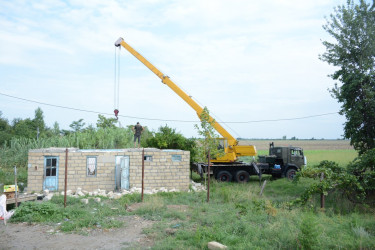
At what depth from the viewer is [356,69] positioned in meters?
14.7

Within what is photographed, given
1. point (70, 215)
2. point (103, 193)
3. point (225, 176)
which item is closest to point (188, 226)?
point (70, 215)

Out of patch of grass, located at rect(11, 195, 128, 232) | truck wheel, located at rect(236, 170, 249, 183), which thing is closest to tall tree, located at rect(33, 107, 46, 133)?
truck wheel, located at rect(236, 170, 249, 183)

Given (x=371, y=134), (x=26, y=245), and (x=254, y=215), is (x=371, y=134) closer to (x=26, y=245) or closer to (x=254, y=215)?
(x=254, y=215)

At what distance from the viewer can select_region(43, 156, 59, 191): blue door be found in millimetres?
13984

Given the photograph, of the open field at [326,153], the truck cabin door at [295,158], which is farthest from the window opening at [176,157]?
the truck cabin door at [295,158]

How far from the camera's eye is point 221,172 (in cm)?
Result: 1870

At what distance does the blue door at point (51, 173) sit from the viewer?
14.0m

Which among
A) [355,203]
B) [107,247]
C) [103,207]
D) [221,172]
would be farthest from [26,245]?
[221,172]

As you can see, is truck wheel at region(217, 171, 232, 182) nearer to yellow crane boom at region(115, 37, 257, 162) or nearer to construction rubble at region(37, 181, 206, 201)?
yellow crane boom at region(115, 37, 257, 162)

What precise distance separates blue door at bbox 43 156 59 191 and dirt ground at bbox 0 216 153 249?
4.77 meters

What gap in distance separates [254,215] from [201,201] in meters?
3.30

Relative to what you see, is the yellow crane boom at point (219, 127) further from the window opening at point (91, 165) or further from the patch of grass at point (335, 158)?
the patch of grass at point (335, 158)

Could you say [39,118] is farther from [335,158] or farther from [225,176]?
[335,158]

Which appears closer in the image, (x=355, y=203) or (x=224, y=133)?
(x=355, y=203)
